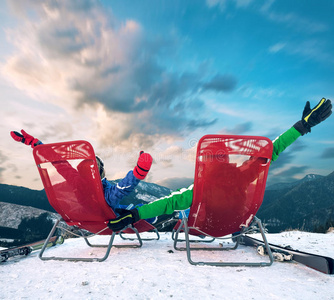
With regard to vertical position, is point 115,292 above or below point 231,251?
below

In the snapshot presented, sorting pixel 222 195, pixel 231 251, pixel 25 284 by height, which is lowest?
pixel 25 284

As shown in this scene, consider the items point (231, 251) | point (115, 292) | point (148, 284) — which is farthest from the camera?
point (231, 251)

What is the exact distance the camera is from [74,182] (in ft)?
8.82

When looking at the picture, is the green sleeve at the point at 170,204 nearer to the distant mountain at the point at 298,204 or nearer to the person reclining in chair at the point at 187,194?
the person reclining in chair at the point at 187,194

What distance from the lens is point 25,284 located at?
1.84 m

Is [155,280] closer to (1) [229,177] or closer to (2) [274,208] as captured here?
(1) [229,177]

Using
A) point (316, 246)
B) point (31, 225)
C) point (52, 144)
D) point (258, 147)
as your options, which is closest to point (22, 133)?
point (52, 144)

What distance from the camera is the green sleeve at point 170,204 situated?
8.65 feet

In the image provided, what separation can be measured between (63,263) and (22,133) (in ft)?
7.22

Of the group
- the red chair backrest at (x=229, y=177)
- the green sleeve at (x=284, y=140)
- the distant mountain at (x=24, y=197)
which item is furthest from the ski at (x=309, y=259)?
the distant mountain at (x=24, y=197)

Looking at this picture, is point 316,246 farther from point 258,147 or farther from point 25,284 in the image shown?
point 25,284

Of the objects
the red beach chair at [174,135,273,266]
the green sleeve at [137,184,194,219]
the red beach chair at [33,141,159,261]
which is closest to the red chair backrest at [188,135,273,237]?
the red beach chair at [174,135,273,266]

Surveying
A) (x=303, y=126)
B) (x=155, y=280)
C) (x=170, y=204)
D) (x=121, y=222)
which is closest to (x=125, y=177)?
(x=121, y=222)

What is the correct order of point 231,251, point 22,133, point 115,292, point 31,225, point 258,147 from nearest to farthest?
point 115,292 < point 258,147 < point 231,251 < point 22,133 < point 31,225
